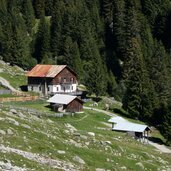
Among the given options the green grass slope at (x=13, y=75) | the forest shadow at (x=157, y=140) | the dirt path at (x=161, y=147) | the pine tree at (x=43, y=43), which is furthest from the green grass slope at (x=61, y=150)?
the pine tree at (x=43, y=43)

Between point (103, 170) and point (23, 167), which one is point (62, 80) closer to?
point (103, 170)

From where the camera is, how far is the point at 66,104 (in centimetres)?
9288

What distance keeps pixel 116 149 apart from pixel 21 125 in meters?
14.0

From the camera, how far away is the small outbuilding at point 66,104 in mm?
93250

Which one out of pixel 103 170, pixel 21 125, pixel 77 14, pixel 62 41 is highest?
pixel 77 14

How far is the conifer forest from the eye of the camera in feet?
381

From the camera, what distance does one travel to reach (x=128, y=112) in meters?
108

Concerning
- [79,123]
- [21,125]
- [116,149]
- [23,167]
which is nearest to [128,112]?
[79,123]

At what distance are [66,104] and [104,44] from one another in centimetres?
9118

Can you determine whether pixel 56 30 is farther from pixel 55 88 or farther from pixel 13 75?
pixel 55 88

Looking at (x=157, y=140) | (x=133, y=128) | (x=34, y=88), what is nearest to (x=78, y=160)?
(x=133, y=128)

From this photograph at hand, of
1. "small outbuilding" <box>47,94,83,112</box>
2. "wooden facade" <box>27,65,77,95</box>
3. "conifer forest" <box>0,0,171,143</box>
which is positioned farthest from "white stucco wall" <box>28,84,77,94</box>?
"small outbuilding" <box>47,94,83,112</box>

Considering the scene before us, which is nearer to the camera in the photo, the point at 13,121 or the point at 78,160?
the point at 78,160

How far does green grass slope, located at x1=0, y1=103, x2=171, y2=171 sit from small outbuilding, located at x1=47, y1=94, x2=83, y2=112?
17.3 m
